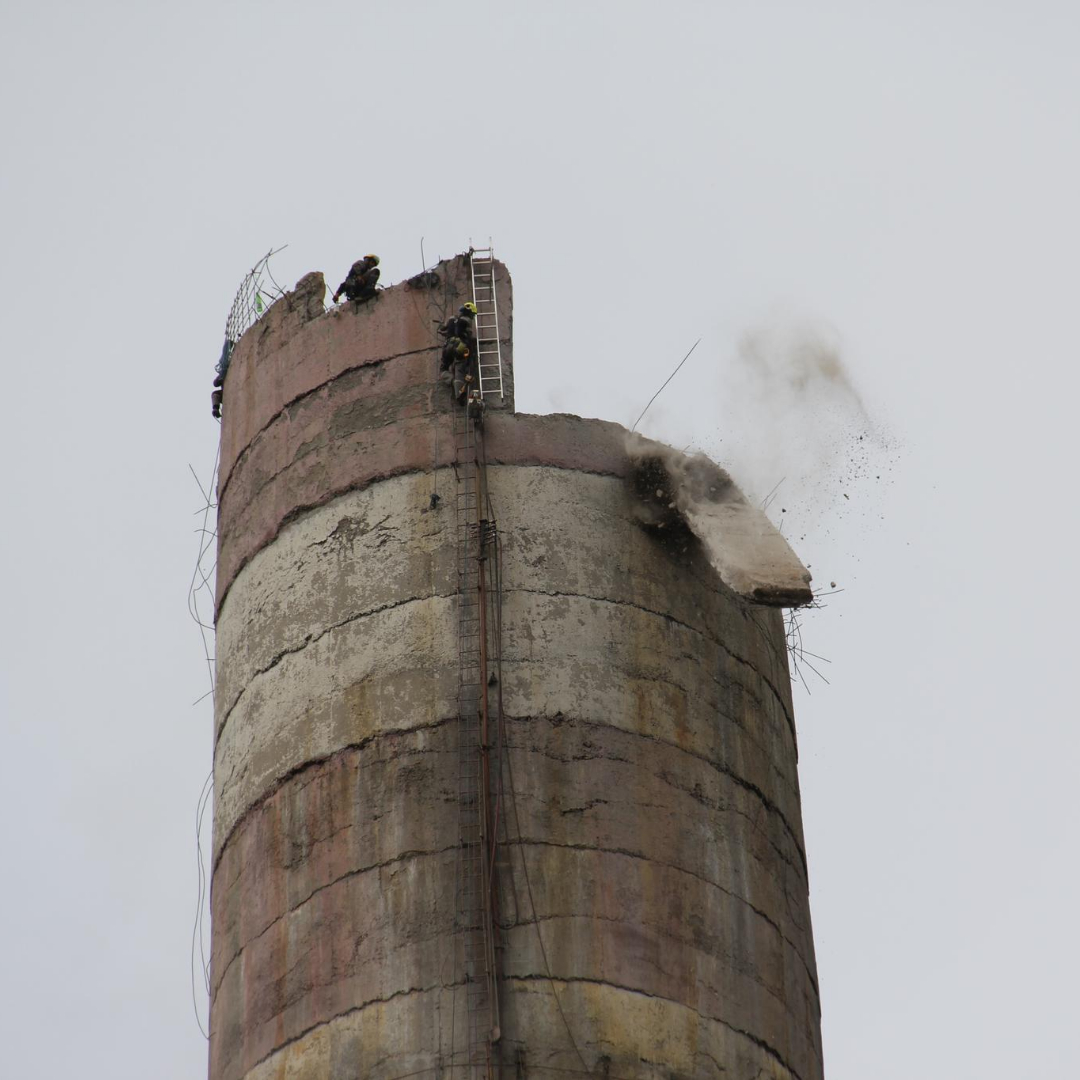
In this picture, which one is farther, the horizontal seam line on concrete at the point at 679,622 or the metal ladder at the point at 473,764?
the horizontal seam line on concrete at the point at 679,622

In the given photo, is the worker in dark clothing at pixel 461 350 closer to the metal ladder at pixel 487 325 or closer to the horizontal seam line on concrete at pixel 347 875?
the metal ladder at pixel 487 325

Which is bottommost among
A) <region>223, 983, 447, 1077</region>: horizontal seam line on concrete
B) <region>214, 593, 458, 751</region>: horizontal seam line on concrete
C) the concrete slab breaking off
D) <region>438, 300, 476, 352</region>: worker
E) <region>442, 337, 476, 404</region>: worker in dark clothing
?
<region>223, 983, 447, 1077</region>: horizontal seam line on concrete

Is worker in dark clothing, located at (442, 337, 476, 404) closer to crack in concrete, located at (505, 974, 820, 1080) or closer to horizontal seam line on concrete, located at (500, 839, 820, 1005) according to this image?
horizontal seam line on concrete, located at (500, 839, 820, 1005)

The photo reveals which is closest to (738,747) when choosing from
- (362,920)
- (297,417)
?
(362,920)

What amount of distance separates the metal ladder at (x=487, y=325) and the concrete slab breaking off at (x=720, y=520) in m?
1.36

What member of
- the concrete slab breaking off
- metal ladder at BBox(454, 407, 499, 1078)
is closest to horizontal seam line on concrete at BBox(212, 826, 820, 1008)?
metal ladder at BBox(454, 407, 499, 1078)

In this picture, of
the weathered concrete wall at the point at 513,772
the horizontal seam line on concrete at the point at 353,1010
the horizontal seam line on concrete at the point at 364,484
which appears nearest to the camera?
the horizontal seam line on concrete at the point at 353,1010

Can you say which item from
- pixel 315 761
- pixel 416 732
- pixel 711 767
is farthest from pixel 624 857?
pixel 315 761

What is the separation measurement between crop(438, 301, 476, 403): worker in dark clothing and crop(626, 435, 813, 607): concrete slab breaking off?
1.57 metres

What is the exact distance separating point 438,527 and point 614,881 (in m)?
3.47

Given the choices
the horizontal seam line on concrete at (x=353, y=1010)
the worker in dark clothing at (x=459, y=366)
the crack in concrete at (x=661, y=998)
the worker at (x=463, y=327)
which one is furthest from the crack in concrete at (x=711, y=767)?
the worker at (x=463, y=327)

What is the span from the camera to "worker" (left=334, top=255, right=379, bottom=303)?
72.5 feet

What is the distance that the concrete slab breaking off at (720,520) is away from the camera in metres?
20.1

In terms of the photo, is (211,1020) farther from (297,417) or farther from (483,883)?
(297,417)
